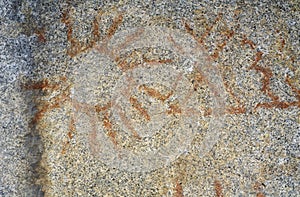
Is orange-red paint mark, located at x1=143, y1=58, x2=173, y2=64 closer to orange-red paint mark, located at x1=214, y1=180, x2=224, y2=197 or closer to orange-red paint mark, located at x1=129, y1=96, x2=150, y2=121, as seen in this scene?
orange-red paint mark, located at x1=129, y1=96, x2=150, y2=121

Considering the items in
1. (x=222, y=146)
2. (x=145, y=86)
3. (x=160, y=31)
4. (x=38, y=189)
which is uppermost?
(x=160, y=31)

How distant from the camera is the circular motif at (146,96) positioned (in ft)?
4.92

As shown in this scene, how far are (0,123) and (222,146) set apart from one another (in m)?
0.52

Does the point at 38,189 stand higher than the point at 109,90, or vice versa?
the point at 109,90

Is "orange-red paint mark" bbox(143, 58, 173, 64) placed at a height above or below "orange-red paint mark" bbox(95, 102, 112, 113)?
above

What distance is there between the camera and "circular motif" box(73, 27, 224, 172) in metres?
1.50

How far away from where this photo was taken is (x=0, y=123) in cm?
154

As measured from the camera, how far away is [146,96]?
1510 mm

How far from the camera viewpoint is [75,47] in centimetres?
151

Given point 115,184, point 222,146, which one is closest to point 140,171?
point 115,184

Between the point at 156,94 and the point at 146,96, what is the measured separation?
0.02 m

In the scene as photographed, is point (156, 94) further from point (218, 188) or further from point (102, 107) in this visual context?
point (218, 188)

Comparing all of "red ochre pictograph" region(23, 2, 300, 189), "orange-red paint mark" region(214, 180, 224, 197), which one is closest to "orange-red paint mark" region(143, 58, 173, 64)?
"red ochre pictograph" region(23, 2, 300, 189)

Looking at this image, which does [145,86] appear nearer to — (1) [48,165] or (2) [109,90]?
(2) [109,90]
